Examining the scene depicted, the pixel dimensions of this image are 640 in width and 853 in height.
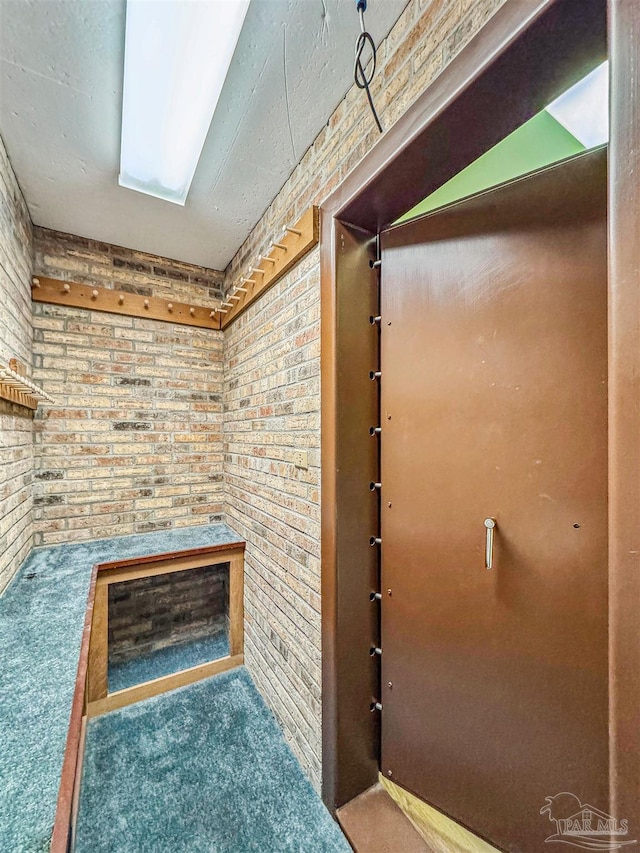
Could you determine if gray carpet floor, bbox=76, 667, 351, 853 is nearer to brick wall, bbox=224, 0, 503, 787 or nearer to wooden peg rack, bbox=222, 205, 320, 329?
brick wall, bbox=224, 0, 503, 787

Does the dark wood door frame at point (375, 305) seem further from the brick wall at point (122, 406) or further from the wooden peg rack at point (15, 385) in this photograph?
the brick wall at point (122, 406)

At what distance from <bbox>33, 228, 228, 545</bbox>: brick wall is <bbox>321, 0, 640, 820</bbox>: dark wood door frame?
5.41ft

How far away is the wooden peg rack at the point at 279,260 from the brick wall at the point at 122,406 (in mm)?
585

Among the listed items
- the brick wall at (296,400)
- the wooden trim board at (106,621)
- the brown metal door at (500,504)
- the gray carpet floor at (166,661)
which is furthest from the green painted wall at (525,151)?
the gray carpet floor at (166,661)

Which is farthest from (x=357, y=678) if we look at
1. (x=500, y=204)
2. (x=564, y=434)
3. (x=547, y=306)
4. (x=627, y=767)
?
(x=500, y=204)

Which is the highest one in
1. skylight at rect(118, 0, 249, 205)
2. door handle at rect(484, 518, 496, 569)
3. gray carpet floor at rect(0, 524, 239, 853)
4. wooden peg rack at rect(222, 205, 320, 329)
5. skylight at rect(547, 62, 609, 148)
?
skylight at rect(118, 0, 249, 205)

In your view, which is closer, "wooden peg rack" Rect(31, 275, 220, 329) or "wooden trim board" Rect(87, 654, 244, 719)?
"wooden trim board" Rect(87, 654, 244, 719)

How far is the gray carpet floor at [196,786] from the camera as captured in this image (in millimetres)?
1257

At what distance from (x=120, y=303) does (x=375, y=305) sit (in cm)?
196

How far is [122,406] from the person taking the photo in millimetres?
2432

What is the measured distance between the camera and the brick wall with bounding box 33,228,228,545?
87.4 inches

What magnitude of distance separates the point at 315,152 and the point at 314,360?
941 mm

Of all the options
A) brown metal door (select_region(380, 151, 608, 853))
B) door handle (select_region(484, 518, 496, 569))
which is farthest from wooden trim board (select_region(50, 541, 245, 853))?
door handle (select_region(484, 518, 496, 569))

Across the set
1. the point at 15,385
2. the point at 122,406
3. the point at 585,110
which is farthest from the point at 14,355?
the point at 585,110
